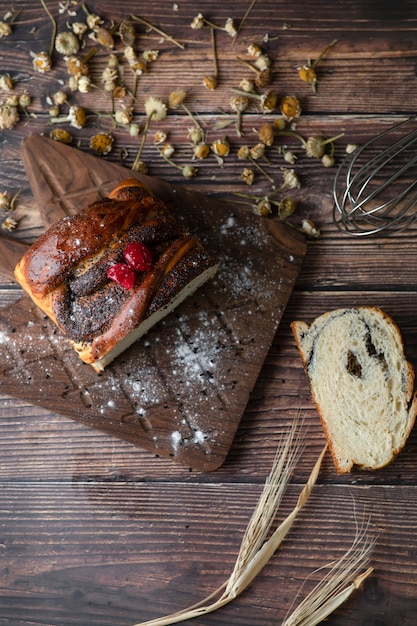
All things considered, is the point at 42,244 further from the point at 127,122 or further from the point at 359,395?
the point at 359,395

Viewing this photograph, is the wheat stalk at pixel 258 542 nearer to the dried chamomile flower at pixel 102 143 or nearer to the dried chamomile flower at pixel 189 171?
the dried chamomile flower at pixel 189 171

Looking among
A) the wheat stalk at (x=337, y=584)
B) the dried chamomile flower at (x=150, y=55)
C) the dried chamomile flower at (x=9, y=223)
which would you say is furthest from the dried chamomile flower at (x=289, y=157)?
the wheat stalk at (x=337, y=584)

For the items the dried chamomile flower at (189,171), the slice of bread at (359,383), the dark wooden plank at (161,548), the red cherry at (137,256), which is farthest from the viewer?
the dried chamomile flower at (189,171)

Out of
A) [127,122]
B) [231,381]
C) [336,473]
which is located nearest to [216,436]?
[231,381]

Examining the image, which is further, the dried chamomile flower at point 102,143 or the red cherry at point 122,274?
the dried chamomile flower at point 102,143

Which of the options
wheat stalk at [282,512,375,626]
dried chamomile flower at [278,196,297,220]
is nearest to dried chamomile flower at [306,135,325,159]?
dried chamomile flower at [278,196,297,220]

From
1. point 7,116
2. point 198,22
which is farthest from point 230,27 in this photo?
point 7,116
